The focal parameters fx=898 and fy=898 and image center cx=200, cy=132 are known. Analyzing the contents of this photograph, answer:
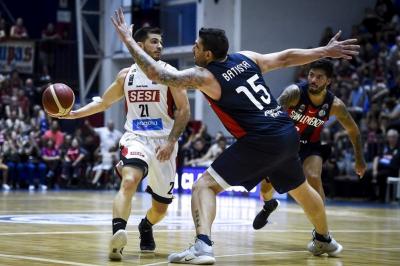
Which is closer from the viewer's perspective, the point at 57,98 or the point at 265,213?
the point at 57,98

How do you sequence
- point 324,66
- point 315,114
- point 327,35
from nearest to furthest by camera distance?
point 324,66 → point 315,114 → point 327,35

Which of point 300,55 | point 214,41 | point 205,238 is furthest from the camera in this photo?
point 300,55

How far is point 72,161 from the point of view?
26.6 m

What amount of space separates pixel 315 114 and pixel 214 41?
2635mm

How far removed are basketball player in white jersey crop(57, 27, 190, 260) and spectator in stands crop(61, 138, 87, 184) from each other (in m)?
18.1

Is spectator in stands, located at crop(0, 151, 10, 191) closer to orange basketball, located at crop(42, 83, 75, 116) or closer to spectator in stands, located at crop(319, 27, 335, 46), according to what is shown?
spectator in stands, located at crop(319, 27, 335, 46)

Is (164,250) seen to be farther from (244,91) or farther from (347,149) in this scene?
(347,149)

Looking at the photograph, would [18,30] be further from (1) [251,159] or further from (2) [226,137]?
(1) [251,159]

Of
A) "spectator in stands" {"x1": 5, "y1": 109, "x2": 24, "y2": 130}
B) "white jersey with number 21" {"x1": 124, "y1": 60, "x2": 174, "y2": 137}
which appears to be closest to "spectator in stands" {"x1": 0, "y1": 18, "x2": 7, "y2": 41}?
"spectator in stands" {"x1": 5, "y1": 109, "x2": 24, "y2": 130}

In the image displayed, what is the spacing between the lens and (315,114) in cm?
964

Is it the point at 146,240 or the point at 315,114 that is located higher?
the point at 315,114

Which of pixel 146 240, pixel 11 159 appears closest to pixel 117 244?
pixel 146 240

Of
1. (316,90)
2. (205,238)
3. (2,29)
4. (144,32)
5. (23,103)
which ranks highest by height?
(2,29)

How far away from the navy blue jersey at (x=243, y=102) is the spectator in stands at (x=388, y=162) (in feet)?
43.6
